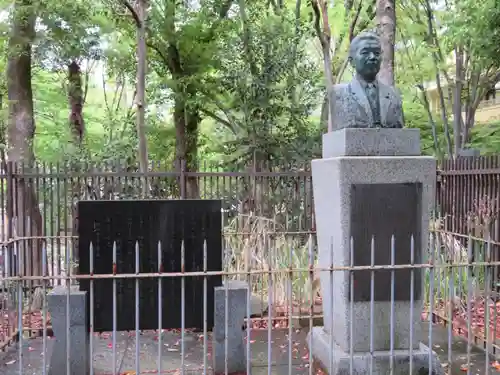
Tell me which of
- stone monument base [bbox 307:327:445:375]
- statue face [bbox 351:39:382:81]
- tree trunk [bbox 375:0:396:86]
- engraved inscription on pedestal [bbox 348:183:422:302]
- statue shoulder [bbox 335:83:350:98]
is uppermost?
tree trunk [bbox 375:0:396:86]

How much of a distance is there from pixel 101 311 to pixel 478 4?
8283 millimetres

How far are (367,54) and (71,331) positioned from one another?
373cm

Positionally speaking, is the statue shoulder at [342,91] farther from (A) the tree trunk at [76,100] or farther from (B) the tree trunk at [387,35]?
(A) the tree trunk at [76,100]

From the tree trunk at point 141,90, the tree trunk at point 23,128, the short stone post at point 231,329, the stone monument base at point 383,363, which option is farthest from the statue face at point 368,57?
the tree trunk at point 141,90

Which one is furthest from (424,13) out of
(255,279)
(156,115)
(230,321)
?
(230,321)

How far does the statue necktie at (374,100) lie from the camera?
4805 mm

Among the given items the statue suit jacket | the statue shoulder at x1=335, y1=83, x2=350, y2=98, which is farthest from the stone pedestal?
the statue shoulder at x1=335, y1=83, x2=350, y2=98

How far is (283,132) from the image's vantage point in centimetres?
1296

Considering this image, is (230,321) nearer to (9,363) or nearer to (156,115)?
(9,363)

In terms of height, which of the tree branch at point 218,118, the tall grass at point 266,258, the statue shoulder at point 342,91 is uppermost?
the tree branch at point 218,118

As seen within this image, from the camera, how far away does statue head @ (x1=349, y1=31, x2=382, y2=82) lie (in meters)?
4.82

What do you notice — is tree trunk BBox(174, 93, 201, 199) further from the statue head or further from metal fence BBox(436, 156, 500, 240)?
the statue head

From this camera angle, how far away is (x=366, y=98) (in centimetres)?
484

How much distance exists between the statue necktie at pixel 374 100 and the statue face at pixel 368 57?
0.35ft
